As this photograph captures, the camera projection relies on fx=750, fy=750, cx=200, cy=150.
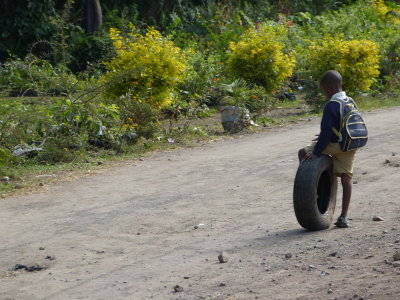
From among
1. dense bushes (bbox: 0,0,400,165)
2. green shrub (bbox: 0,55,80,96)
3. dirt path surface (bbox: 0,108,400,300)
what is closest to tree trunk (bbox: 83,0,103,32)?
dense bushes (bbox: 0,0,400,165)

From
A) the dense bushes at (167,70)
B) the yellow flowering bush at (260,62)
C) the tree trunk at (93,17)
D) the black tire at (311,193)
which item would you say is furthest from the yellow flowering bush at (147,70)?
the tree trunk at (93,17)

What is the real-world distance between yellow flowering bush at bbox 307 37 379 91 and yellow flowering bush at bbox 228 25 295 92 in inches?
45.5

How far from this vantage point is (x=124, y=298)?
5324 mm

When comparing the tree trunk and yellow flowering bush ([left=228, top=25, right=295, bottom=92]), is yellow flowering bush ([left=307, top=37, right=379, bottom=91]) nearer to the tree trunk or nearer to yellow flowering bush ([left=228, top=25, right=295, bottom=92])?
yellow flowering bush ([left=228, top=25, right=295, bottom=92])

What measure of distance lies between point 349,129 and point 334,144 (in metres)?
0.20

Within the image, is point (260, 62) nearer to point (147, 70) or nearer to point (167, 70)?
point (167, 70)

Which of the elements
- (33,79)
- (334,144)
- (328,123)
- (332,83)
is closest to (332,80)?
(332,83)

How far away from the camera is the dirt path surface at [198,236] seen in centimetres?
543

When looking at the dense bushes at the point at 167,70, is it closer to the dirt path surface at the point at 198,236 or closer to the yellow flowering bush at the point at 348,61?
the yellow flowering bush at the point at 348,61

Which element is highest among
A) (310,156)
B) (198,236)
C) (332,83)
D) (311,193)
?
(332,83)

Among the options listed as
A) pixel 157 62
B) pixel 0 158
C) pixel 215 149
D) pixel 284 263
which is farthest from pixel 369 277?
pixel 157 62

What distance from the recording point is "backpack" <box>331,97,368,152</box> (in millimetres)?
6684

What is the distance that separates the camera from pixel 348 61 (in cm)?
1559

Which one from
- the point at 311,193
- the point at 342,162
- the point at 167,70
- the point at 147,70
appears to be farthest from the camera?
the point at 167,70
